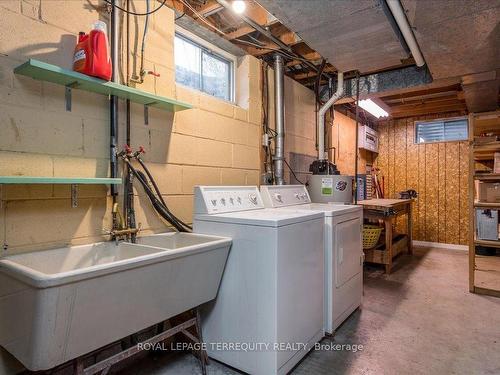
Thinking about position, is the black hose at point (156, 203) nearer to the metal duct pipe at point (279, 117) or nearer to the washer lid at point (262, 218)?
the washer lid at point (262, 218)

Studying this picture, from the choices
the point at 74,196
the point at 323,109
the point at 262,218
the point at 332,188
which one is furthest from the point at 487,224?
the point at 74,196

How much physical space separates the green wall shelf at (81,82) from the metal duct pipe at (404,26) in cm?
138

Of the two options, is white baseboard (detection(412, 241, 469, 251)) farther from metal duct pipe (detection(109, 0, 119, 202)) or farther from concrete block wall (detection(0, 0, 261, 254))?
metal duct pipe (detection(109, 0, 119, 202))

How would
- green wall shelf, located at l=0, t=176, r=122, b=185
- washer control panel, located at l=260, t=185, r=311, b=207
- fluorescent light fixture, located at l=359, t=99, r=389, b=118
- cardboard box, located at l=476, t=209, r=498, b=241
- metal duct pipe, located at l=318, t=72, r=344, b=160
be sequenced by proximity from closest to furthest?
green wall shelf, located at l=0, t=176, r=122, b=185 → washer control panel, located at l=260, t=185, r=311, b=207 → metal duct pipe, located at l=318, t=72, r=344, b=160 → cardboard box, located at l=476, t=209, r=498, b=241 → fluorescent light fixture, located at l=359, t=99, r=389, b=118

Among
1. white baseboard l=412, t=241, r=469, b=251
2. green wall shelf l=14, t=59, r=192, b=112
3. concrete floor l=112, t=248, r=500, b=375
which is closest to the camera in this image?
green wall shelf l=14, t=59, r=192, b=112

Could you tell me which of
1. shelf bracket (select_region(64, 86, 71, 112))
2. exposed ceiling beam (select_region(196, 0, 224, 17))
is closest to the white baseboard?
exposed ceiling beam (select_region(196, 0, 224, 17))

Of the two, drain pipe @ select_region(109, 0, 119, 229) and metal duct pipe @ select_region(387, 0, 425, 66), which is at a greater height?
metal duct pipe @ select_region(387, 0, 425, 66)

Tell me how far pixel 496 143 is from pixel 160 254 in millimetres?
3332

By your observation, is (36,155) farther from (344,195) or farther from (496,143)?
(496,143)

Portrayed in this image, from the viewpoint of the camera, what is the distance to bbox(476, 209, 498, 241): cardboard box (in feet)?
11.9

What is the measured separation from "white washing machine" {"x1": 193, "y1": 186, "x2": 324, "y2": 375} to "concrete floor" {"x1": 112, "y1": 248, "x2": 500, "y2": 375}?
6.5 inches

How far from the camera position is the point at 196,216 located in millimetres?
2061

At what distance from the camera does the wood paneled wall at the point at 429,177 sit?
5.23m

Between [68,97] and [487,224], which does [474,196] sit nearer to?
[487,224]
